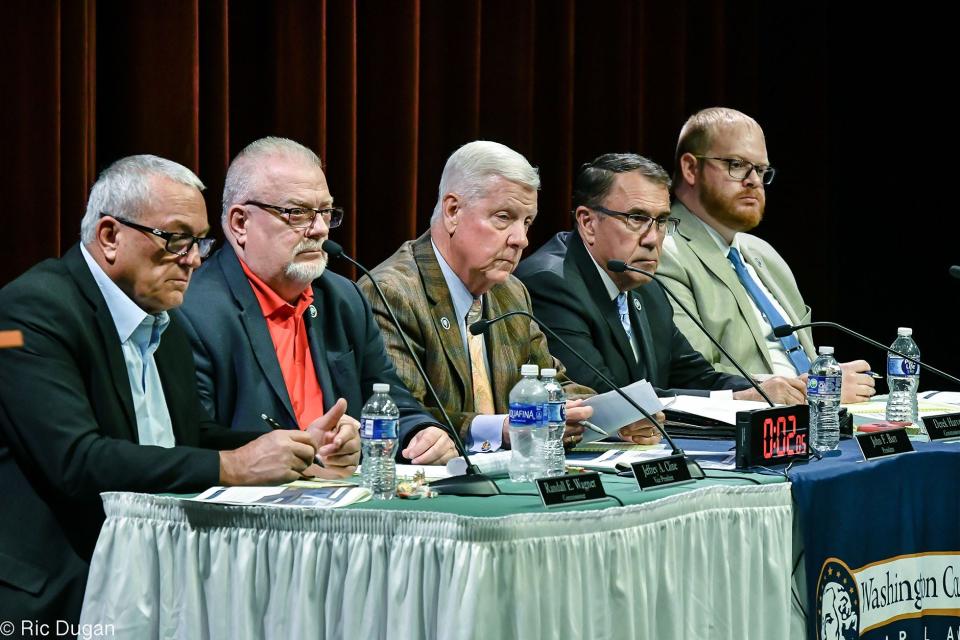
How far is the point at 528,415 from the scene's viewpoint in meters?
2.84

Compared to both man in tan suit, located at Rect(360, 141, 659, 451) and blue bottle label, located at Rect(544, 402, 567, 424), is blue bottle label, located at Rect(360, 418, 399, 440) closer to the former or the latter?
blue bottle label, located at Rect(544, 402, 567, 424)

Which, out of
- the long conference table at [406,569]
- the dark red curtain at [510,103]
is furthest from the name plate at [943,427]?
the dark red curtain at [510,103]

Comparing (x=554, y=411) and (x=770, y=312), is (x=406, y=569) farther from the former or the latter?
(x=770, y=312)

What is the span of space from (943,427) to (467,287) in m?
1.38

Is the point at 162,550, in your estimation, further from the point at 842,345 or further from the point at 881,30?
the point at 881,30

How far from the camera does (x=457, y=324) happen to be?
12.7 feet

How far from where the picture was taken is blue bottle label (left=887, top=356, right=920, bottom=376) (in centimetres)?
381

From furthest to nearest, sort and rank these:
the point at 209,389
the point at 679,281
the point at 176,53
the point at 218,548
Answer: the point at 679,281, the point at 176,53, the point at 209,389, the point at 218,548

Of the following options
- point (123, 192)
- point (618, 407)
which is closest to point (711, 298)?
point (618, 407)

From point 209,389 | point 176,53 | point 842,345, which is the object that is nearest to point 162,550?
point 209,389

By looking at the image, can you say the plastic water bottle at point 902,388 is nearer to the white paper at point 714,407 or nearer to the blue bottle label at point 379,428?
the white paper at point 714,407

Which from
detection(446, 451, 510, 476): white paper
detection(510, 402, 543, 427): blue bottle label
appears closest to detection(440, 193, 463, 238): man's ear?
detection(446, 451, 510, 476): white paper

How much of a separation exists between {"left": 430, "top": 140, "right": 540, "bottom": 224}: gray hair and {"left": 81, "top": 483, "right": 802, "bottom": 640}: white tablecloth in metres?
1.59

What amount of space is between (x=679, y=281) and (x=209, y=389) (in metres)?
2.14
